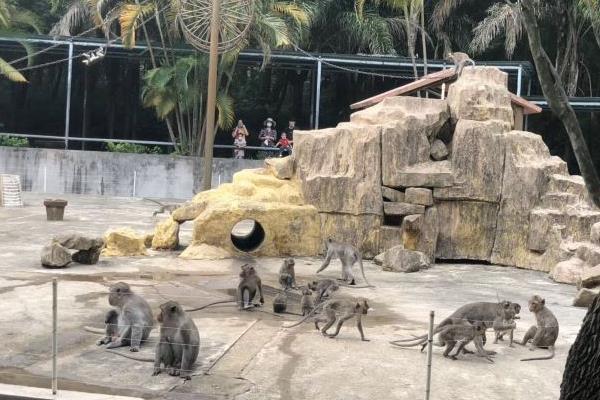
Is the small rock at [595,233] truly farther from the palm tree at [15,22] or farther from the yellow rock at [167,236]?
the palm tree at [15,22]

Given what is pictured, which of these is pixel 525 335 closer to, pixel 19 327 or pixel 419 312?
pixel 419 312

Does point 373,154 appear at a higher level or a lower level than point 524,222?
higher

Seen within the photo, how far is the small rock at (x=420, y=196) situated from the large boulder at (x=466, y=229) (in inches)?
11.5

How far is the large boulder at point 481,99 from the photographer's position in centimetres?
1605

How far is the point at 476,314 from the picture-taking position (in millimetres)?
8594

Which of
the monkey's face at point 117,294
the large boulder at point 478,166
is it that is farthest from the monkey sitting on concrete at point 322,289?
the large boulder at point 478,166

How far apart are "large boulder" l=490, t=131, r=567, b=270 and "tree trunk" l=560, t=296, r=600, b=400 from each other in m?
11.8

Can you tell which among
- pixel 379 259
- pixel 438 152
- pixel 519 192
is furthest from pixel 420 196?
pixel 519 192

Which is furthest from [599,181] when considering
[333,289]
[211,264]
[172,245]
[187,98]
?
[187,98]

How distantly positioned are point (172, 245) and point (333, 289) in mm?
5921

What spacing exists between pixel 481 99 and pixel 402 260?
13.6 feet

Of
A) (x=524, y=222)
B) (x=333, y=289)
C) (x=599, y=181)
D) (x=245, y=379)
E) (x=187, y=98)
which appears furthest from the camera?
(x=187, y=98)

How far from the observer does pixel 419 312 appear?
10.6 m

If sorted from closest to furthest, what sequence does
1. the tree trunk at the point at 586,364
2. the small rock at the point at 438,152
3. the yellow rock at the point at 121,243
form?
the tree trunk at the point at 586,364
the yellow rock at the point at 121,243
the small rock at the point at 438,152
